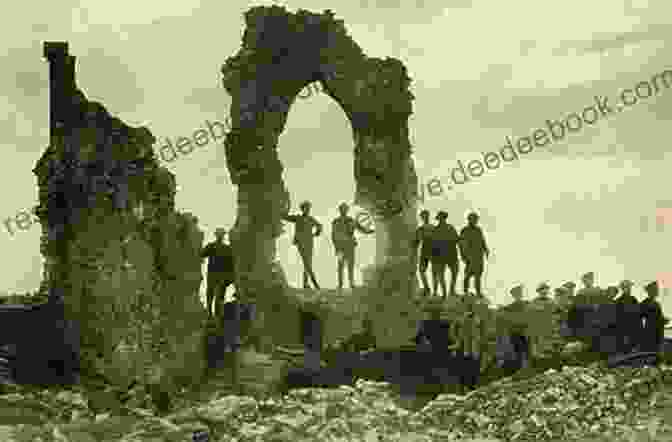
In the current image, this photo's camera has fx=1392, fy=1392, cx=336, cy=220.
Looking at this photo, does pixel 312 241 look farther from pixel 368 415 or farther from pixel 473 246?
pixel 368 415

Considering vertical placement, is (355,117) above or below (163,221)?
above

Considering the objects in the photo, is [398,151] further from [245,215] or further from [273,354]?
[273,354]

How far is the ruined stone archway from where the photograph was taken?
84.1 ft

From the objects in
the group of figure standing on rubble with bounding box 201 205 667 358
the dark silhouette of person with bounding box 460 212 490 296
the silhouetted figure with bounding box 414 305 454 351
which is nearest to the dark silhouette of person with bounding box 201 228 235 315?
the group of figure standing on rubble with bounding box 201 205 667 358

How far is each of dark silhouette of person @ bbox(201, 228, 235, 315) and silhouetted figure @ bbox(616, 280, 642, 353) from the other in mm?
6788

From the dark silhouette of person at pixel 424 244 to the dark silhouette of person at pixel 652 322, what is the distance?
388cm

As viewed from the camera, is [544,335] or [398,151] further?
[398,151]

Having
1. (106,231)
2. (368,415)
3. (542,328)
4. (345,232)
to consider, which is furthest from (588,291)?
(106,231)

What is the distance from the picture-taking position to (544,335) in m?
24.2

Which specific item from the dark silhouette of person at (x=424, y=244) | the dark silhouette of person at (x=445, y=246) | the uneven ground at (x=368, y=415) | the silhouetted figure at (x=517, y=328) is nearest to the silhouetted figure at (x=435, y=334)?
the silhouetted figure at (x=517, y=328)

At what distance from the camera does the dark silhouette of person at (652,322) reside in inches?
934

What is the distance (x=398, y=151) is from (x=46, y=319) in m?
8.22

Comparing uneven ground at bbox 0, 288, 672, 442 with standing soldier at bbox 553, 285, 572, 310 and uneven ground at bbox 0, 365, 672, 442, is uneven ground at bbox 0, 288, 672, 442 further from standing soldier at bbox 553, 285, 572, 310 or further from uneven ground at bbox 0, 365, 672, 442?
standing soldier at bbox 553, 285, 572, 310

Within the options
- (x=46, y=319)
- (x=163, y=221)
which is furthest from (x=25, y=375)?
(x=163, y=221)
